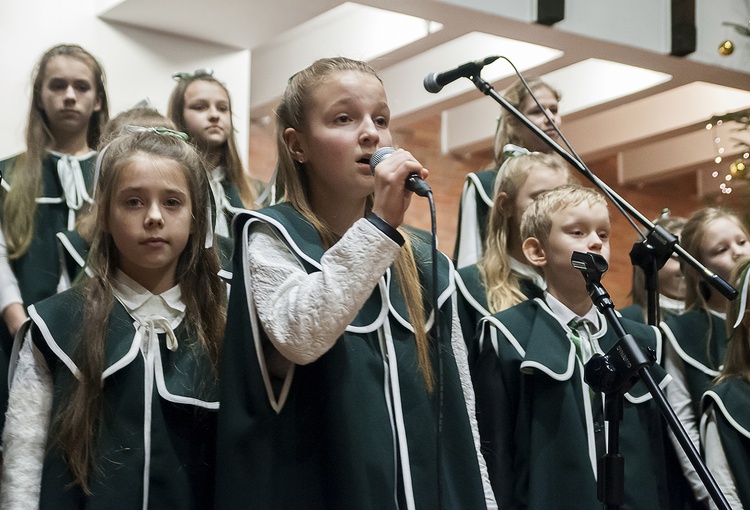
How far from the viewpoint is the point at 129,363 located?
1.91 m

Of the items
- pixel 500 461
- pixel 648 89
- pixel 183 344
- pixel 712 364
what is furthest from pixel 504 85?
pixel 183 344

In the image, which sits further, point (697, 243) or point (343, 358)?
point (697, 243)

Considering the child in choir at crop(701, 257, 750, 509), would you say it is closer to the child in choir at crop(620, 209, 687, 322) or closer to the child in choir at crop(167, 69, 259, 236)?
the child in choir at crop(620, 209, 687, 322)

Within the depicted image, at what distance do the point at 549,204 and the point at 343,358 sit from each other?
49.0 inches

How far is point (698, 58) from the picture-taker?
5602 millimetres

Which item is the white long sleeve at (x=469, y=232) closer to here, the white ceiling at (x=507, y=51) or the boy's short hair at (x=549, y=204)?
the boy's short hair at (x=549, y=204)

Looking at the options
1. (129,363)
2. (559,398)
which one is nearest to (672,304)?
(559,398)

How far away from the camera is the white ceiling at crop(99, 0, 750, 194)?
504 centimetres

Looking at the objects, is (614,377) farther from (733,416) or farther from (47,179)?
(47,179)

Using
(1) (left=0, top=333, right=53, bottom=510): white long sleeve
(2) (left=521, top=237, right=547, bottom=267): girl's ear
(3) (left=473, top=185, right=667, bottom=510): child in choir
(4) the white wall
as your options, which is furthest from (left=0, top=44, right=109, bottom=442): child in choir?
(4) the white wall

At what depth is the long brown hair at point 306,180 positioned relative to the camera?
182cm

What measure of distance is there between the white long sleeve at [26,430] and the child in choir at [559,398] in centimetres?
108

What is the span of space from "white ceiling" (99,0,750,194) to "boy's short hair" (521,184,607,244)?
1899mm

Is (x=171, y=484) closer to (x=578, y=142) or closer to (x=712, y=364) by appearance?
(x=712, y=364)
